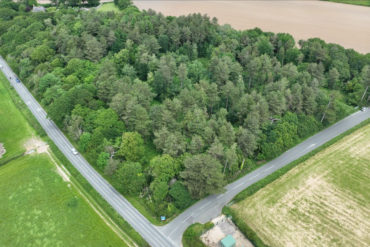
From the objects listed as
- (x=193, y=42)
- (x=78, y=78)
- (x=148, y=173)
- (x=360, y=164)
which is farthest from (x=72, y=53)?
(x=360, y=164)

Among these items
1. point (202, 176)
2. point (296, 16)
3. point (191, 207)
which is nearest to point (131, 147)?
point (202, 176)

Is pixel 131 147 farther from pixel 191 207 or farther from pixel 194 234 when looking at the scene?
pixel 194 234

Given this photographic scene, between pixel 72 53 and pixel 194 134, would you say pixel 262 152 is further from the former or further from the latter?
pixel 72 53

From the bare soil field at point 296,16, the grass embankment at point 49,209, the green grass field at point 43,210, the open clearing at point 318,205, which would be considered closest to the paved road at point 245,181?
the open clearing at point 318,205

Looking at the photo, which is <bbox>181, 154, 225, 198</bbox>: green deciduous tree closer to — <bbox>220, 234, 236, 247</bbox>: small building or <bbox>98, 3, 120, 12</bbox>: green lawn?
<bbox>220, 234, 236, 247</bbox>: small building

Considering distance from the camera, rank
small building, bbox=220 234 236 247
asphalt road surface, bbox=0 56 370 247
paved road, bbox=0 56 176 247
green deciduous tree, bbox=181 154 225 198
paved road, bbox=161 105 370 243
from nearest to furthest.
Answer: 1. small building, bbox=220 234 236 247
2. paved road, bbox=0 56 176 247
3. asphalt road surface, bbox=0 56 370 247
4. paved road, bbox=161 105 370 243
5. green deciduous tree, bbox=181 154 225 198

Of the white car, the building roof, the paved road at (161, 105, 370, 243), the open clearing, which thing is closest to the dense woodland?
the paved road at (161, 105, 370, 243)
